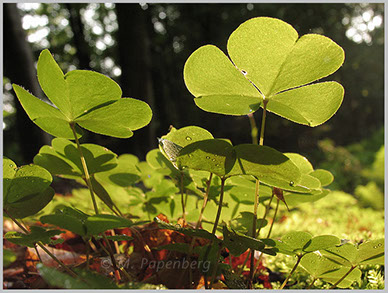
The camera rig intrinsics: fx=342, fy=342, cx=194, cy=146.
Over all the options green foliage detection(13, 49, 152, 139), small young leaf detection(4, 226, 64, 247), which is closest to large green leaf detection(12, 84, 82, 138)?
green foliage detection(13, 49, 152, 139)

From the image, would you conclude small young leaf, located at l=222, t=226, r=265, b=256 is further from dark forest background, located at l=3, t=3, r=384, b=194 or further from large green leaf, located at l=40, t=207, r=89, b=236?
dark forest background, located at l=3, t=3, r=384, b=194

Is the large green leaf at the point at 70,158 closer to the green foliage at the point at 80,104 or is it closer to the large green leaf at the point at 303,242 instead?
the green foliage at the point at 80,104

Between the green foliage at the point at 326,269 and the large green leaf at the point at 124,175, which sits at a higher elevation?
the large green leaf at the point at 124,175

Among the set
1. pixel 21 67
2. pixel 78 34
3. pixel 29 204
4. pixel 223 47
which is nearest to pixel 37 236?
pixel 29 204

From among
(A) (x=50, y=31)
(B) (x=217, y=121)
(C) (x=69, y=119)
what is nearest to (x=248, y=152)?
(C) (x=69, y=119)

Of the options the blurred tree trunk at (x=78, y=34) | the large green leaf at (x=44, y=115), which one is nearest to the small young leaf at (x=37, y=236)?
the large green leaf at (x=44, y=115)

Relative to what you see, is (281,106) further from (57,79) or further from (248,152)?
(57,79)

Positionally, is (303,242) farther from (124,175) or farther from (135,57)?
(135,57)

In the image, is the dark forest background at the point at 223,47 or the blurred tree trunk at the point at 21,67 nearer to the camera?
the blurred tree trunk at the point at 21,67
